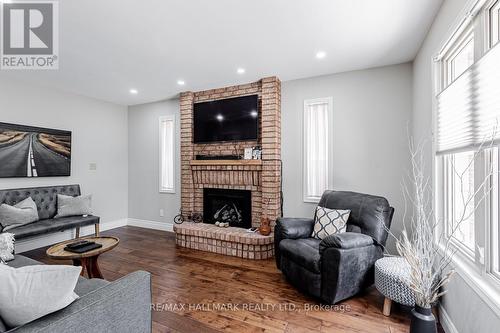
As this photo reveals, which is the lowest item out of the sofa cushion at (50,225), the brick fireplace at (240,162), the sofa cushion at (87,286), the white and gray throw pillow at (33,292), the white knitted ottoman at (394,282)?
the white knitted ottoman at (394,282)

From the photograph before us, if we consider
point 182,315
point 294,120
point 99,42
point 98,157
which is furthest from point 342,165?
point 98,157

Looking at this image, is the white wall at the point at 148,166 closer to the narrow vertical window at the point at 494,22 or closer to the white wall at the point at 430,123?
the white wall at the point at 430,123

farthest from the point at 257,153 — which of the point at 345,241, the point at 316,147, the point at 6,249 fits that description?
the point at 6,249

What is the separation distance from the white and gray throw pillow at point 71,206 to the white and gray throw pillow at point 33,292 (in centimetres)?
→ 320

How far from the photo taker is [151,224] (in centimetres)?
500

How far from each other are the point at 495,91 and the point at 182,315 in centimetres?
268

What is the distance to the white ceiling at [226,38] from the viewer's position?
2.04m

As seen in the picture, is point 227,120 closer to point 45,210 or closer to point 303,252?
point 303,252

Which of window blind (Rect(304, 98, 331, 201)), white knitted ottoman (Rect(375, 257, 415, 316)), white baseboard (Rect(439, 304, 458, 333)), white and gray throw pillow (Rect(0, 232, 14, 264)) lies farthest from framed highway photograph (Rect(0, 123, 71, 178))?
white baseboard (Rect(439, 304, 458, 333))

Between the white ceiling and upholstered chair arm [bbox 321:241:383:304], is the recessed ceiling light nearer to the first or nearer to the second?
the white ceiling

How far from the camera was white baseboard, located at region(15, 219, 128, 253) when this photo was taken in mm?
3644

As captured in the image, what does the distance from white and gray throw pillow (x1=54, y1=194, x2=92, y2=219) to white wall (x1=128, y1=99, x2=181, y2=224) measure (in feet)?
3.92

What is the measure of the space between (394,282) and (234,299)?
1.44m

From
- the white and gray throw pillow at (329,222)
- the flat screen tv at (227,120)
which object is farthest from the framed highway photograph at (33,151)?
the white and gray throw pillow at (329,222)
